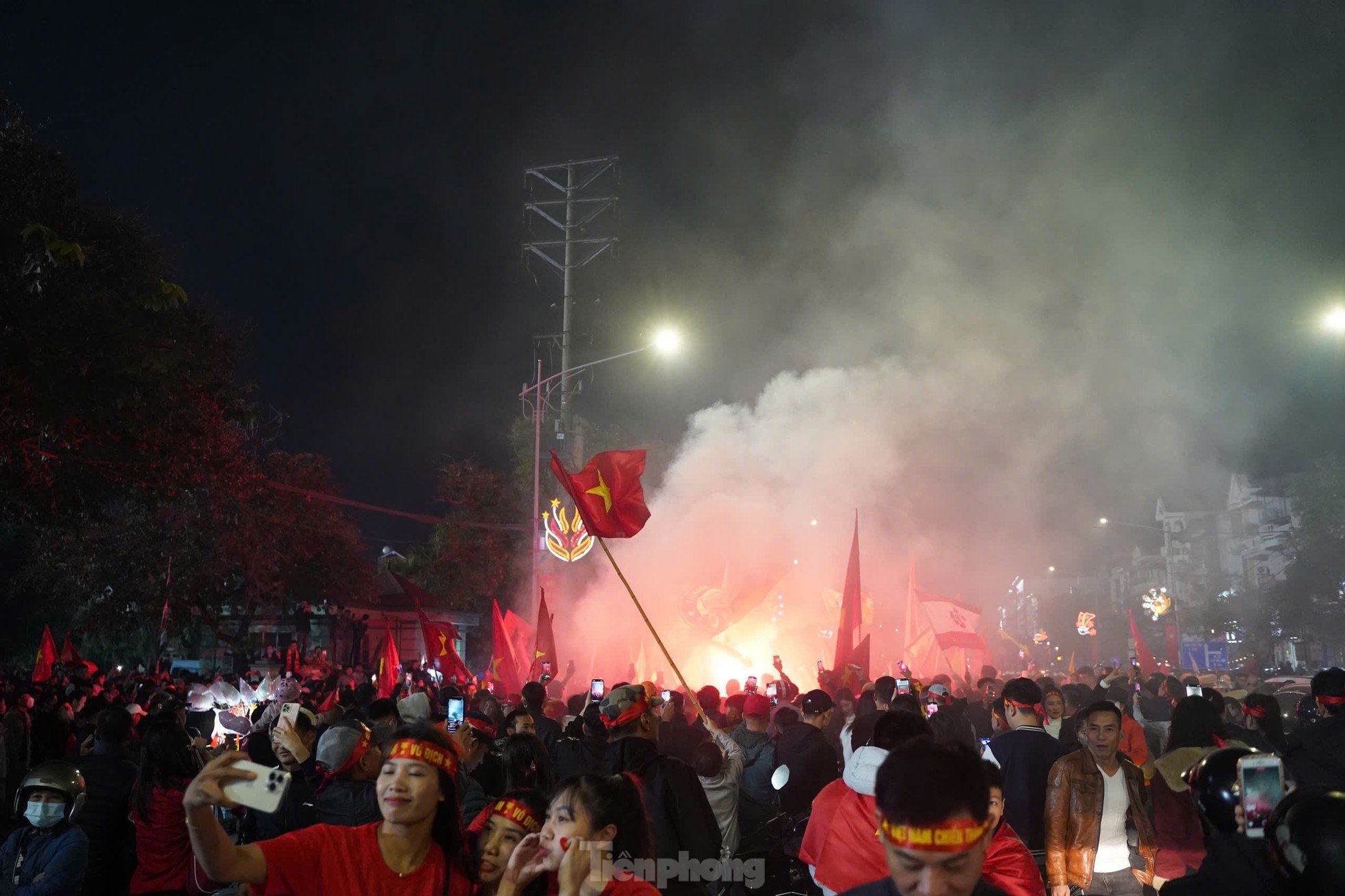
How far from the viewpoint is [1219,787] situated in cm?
284

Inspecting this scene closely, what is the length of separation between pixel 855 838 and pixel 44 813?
3.82m

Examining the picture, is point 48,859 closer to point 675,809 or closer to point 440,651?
point 675,809

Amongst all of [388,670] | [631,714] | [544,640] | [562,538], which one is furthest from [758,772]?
[562,538]

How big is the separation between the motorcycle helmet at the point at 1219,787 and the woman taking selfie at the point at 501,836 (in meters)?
2.10

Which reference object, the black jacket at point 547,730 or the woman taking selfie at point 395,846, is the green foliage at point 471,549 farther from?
the woman taking selfie at point 395,846

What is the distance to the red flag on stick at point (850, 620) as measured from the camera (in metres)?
17.5

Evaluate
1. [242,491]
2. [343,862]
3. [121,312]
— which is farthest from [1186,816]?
[242,491]

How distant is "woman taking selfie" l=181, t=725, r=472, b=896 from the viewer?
3.02 meters

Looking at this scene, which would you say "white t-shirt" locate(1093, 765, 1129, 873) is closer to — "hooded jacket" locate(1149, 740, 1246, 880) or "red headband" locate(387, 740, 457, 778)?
"hooded jacket" locate(1149, 740, 1246, 880)

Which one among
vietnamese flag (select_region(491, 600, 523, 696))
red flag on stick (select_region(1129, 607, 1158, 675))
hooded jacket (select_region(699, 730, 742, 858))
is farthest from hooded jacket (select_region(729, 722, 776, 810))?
red flag on stick (select_region(1129, 607, 1158, 675))

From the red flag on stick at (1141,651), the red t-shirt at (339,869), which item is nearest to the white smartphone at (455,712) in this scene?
the red t-shirt at (339,869)

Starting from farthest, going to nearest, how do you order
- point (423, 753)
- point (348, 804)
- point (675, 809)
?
point (675, 809) < point (348, 804) < point (423, 753)

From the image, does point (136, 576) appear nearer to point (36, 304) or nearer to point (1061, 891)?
point (36, 304)

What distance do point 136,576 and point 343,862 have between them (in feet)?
81.4
